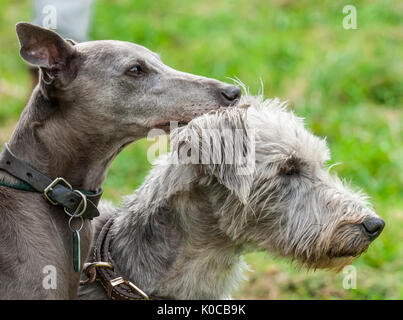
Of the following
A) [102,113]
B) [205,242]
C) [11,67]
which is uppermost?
[11,67]

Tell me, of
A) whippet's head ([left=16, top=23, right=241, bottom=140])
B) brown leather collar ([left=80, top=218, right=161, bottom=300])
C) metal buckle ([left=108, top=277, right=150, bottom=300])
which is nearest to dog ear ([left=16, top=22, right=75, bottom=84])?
whippet's head ([left=16, top=23, right=241, bottom=140])

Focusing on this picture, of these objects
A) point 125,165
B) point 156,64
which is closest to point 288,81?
point 125,165

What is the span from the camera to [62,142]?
12.3ft

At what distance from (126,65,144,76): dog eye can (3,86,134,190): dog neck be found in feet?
1.15

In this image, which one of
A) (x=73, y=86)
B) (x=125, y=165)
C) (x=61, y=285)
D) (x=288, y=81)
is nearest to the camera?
(x=61, y=285)

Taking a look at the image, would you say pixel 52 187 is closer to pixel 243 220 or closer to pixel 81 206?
pixel 81 206

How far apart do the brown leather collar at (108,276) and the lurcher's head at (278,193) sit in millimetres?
586

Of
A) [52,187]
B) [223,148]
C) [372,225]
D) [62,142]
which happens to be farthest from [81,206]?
[372,225]

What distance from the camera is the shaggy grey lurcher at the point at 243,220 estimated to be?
12.5 ft

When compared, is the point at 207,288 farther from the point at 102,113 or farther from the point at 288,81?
the point at 288,81

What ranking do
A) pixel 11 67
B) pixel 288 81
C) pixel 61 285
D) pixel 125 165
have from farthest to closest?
pixel 11 67 → pixel 288 81 → pixel 125 165 → pixel 61 285

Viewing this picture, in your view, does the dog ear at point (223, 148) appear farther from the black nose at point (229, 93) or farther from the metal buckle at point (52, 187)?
the metal buckle at point (52, 187)

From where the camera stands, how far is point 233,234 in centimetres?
387

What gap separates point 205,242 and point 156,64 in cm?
105
